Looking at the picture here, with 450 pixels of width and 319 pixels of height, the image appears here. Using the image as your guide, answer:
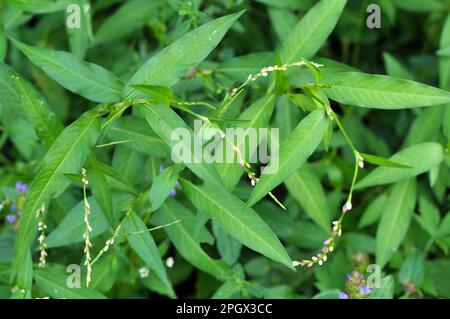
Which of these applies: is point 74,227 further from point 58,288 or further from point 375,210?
point 375,210

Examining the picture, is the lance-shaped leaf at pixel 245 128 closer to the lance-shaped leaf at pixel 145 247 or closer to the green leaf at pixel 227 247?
the lance-shaped leaf at pixel 145 247

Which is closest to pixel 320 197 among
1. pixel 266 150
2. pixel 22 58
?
pixel 266 150

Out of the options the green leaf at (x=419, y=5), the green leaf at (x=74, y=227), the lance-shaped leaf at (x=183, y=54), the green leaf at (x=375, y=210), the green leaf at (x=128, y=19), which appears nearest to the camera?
the lance-shaped leaf at (x=183, y=54)

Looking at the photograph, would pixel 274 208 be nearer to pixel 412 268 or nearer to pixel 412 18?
pixel 412 268

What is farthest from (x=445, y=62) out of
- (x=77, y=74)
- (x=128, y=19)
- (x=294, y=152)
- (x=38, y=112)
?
(x=38, y=112)

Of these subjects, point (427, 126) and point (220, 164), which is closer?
point (220, 164)

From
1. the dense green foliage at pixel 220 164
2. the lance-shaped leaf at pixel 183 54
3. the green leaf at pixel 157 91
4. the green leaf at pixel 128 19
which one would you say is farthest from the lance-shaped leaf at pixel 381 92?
the green leaf at pixel 128 19
